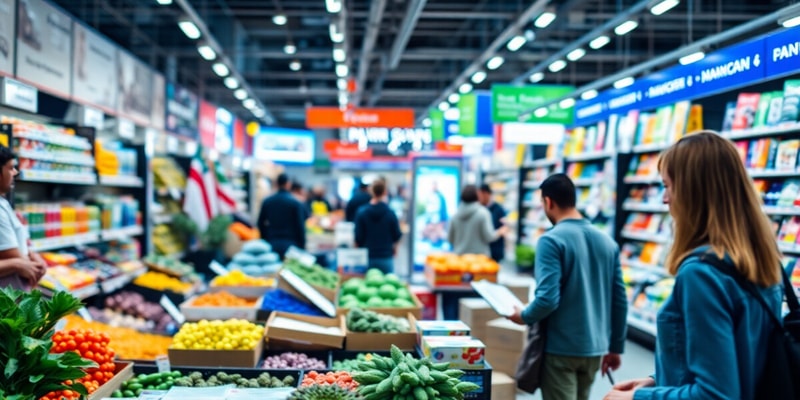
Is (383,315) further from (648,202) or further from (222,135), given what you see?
(222,135)

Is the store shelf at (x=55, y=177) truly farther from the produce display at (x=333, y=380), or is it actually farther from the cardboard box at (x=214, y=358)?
the produce display at (x=333, y=380)

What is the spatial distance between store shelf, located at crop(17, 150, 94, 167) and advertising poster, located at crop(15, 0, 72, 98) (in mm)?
1254

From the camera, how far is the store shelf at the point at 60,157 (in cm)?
535

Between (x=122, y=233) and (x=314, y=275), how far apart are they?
2.62 meters

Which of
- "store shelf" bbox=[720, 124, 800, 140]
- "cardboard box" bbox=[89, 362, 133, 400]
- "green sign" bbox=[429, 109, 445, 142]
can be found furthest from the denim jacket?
"green sign" bbox=[429, 109, 445, 142]

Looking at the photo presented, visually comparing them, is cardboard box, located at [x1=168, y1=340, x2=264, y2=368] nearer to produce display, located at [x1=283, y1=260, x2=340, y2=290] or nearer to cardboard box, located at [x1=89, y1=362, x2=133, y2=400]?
cardboard box, located at [x1=89, y1=362, x2=133, y2=400]

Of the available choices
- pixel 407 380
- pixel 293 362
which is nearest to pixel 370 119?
pixel 293 362

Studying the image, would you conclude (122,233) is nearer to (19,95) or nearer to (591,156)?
(19,95)

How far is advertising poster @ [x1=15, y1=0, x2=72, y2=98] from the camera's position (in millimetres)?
6855

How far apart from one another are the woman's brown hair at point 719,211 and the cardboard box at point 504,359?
12.6 ft

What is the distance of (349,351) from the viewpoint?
4117 millimetres

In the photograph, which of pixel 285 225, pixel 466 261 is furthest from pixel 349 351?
pixel 285 225

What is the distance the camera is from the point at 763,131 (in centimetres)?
626

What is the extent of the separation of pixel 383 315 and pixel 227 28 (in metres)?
13.5
